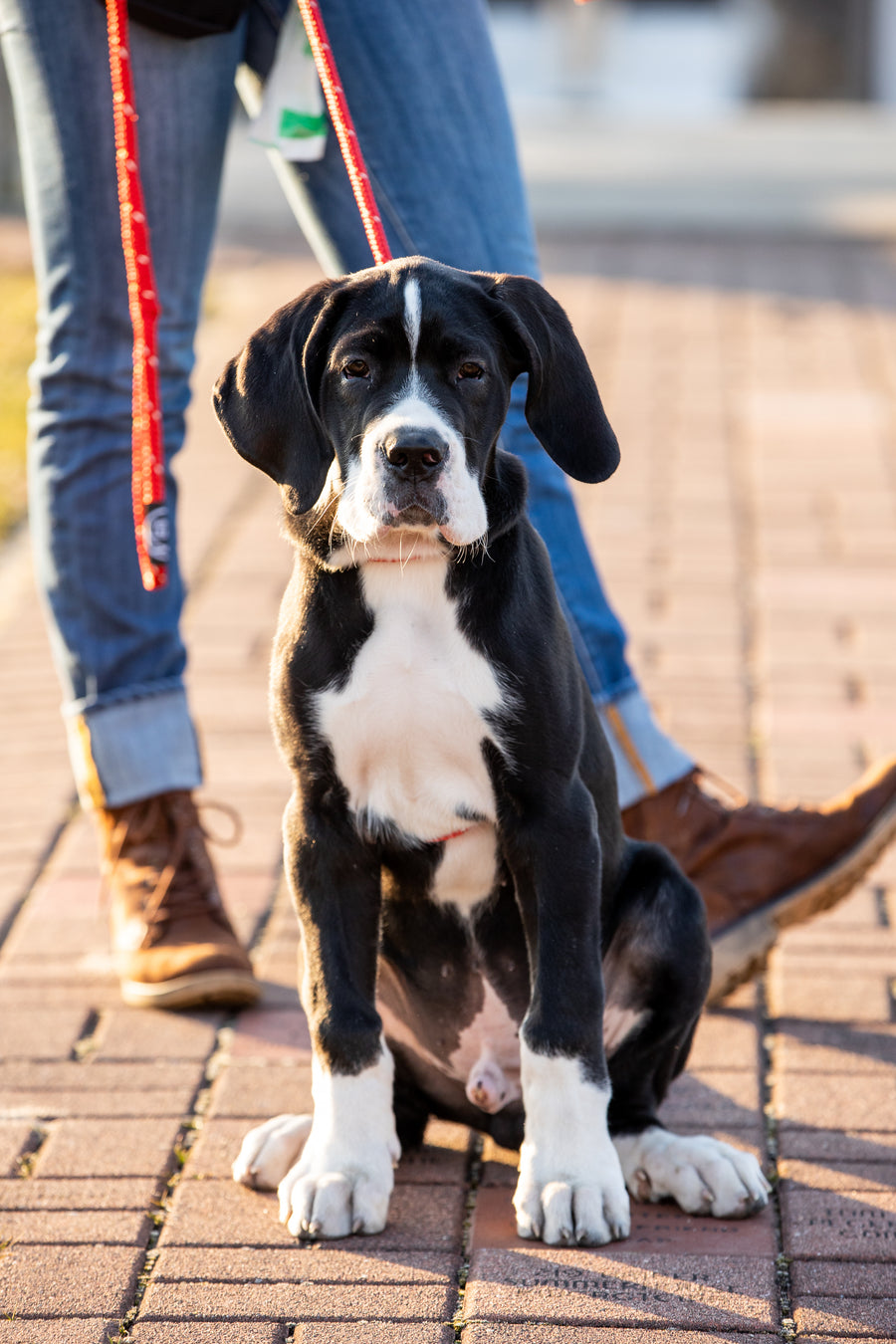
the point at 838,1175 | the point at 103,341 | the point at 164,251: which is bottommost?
the point at 838,1175

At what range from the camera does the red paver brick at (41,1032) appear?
3104mm

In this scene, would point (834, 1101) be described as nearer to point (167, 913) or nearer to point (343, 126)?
point (167, 913)

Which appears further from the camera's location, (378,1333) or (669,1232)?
(669,1232)

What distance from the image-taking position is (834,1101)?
2877 millimetres

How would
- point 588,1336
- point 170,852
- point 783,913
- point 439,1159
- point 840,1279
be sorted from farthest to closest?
point 170,852 < point 783,913 < point 439,1159 < point 840,1279 < point 588,1336

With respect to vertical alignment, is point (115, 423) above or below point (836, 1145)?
above

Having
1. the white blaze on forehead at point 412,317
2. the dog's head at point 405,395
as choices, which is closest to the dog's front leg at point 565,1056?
the dog's head at point 405,395

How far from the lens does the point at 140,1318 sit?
92.1 inches

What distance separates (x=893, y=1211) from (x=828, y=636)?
2.63m

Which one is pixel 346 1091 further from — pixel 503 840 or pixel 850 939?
pixel 850 939

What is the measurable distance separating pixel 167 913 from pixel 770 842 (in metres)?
1.11

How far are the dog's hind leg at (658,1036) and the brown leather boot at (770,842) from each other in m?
0.57

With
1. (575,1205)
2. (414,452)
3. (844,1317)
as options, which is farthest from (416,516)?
(844,1317)

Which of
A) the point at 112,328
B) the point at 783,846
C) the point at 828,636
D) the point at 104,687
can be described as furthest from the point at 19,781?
the point at 828,636
